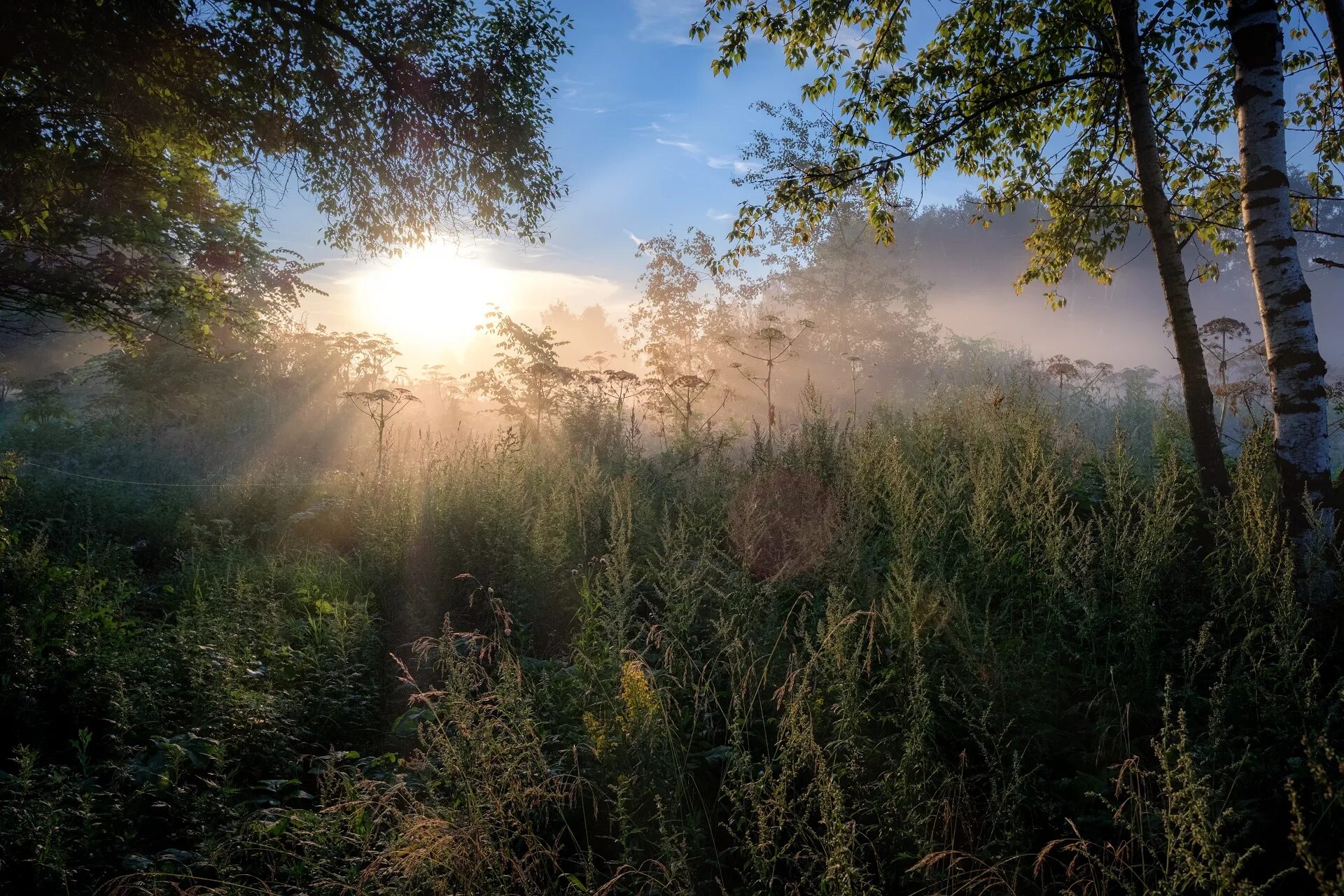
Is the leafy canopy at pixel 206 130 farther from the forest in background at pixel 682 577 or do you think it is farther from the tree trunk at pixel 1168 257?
the tree trunk at pixel 1168 257

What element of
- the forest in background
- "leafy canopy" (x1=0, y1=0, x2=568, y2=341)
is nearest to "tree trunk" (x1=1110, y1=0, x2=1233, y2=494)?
the forest in background

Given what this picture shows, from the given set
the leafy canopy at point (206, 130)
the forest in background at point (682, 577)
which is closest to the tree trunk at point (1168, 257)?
the forest in background at point (682, 577)

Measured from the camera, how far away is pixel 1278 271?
416 centimetres

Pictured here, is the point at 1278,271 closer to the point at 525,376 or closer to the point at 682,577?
the point at 682,577

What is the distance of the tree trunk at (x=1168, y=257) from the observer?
4.55 m

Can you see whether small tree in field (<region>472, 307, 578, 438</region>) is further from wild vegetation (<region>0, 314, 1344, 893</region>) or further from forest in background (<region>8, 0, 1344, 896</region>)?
wild vegetation (<region>0, 314, 1344, 893</region>)

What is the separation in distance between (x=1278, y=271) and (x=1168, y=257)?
62 centimetres

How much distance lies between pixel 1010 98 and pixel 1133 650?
4.08 m

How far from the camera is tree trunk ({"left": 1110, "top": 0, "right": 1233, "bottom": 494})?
4547 mm

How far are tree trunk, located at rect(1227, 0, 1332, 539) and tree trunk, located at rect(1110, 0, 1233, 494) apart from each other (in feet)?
1.16

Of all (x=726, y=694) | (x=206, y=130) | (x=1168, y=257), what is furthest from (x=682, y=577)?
(x=206, y=130)

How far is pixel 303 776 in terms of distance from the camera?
3305 millimetres

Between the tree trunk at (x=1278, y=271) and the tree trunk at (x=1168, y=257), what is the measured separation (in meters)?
0.35

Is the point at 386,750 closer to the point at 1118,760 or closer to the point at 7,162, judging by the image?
the point at 1118,760
